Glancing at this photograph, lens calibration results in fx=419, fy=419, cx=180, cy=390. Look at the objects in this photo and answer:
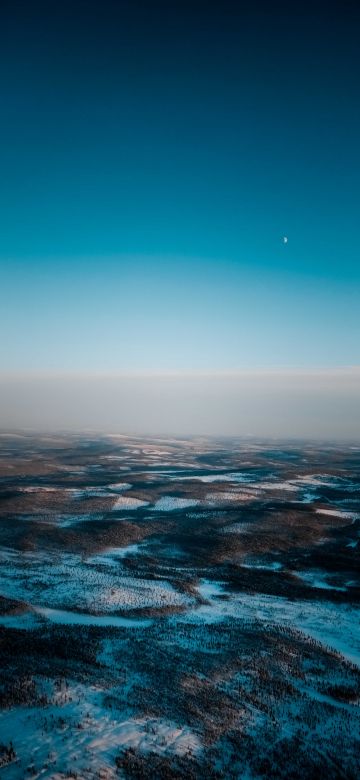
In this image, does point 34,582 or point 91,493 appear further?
point 91,493

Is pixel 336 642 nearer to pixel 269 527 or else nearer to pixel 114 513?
pixel 269 527

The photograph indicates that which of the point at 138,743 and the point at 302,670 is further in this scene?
the point at 302,670

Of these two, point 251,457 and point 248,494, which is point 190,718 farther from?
point 251,457

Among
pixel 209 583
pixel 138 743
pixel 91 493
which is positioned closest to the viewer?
pixel 138 743

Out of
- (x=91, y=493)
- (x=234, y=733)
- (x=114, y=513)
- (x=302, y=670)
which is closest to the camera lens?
(x=234, y=733)

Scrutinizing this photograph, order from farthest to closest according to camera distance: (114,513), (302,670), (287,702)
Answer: (114,513) → (302,670) → (287,702)

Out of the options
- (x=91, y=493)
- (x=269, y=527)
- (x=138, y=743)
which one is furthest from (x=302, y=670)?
(x=91, y=493)

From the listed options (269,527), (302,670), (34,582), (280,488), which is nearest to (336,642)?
(302,670)

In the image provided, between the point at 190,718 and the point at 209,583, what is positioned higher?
the point at 190,718

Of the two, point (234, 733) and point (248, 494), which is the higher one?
point (234, 733)
